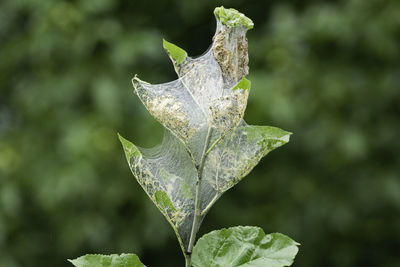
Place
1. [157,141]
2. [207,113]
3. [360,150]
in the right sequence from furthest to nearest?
[360,150], [157,141], [207,113]

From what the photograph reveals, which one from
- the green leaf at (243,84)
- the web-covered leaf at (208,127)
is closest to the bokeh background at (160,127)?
the web-covered leaf at (208,127)

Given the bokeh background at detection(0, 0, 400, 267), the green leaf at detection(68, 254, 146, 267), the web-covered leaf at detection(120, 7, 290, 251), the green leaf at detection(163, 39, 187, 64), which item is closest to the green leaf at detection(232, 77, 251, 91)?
the web-covered leaf at detection(120, 7, 290, 251)

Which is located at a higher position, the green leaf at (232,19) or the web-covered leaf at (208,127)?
the green leaf at (232,19)

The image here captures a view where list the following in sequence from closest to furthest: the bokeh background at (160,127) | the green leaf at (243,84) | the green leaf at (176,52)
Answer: the green leaf at (243,84) → the green leaf at (176,52) → the bokeh background at (160,127)

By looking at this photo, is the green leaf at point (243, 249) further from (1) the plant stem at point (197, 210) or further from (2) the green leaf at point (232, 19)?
(2) the green leaf at point (232, 19)

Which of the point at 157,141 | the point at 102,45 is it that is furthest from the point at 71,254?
the point at 102,45

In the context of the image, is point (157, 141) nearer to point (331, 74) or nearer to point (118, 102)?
point (118, 102)
